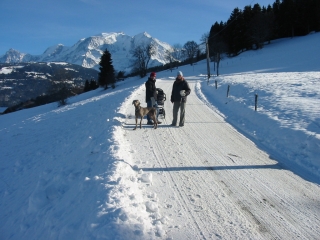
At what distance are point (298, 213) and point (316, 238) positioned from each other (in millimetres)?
596

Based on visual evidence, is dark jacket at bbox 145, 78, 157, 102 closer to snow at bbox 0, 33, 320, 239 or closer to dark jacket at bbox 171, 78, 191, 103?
dark jacket at bbox 171, 78, 191, 103

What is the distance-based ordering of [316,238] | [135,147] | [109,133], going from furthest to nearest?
1. [109,133]
2. [135,147]
3. [316,238]

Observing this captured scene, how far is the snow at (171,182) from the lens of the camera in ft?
11.8

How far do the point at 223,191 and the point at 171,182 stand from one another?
1.13 m

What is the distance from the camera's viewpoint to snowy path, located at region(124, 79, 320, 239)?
3549 mm

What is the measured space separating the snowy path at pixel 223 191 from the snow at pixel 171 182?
0.07 ft

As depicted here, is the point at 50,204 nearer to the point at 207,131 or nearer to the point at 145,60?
the point at 207,131

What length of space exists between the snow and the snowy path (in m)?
0.02

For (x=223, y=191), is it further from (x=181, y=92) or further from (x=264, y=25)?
(x=264, y=25)

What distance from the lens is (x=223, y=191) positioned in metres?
4.57

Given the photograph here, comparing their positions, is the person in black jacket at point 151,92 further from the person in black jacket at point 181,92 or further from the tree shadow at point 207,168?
the tree shadow at point 207,168

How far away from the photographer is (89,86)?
7894cm

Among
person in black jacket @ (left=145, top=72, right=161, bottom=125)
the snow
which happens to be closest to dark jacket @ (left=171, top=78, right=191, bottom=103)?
person in black jacket @ (left=145, top=72, right=161, bottom=125)

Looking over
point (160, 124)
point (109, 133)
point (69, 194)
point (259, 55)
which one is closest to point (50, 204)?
point (69, 194)
